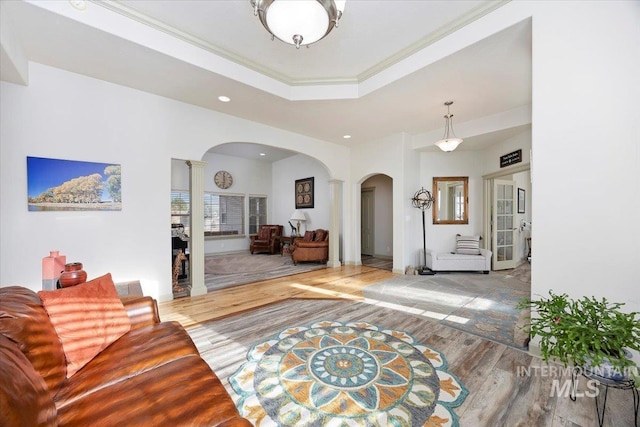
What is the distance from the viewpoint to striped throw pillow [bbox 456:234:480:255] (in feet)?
18.1

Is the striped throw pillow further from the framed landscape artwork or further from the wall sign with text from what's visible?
the framed landscape artwork

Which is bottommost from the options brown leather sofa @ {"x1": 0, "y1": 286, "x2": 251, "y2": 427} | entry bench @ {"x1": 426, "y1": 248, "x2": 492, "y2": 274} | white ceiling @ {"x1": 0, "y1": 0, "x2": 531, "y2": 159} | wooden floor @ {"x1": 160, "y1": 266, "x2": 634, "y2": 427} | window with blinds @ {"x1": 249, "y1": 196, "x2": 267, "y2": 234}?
wooden floor @ {"x1": 160, "y1": 266, "x2": 634, "y2": 427}

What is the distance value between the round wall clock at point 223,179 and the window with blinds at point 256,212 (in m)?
0.93

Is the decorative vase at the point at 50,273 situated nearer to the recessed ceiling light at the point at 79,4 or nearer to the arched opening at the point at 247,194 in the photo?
the recessed ceiling light at the point at 79,4

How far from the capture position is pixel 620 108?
1813mm

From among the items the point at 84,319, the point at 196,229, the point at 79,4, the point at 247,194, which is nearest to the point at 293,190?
the point at 247,194

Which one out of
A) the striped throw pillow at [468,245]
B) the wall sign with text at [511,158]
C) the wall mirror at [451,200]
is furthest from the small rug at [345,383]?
the wall sign with text at [511,158]

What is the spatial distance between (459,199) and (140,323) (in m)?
6.32

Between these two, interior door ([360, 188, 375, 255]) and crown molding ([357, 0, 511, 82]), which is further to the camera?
interior door ([360, 188, 375, 255])

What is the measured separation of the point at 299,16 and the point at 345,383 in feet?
8.58

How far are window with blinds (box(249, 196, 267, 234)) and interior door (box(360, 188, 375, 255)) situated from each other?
11.9ft

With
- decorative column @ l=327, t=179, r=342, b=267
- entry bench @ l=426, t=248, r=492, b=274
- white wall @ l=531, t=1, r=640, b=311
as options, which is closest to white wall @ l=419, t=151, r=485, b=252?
entry bench @ l=426, t=248, r=492, b=274

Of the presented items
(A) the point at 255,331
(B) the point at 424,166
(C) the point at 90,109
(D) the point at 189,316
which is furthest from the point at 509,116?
(C) the point at 90,109

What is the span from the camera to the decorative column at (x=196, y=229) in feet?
12.9
